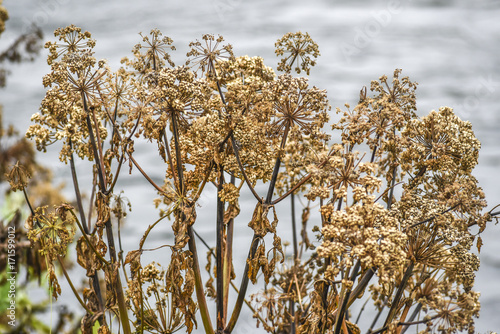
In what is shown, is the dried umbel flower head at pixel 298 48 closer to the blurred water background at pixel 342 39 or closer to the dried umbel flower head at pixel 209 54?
the dried umbel flower head at pixel 209 54

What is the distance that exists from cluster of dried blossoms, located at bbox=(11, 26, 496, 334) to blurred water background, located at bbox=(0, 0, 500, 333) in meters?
1.14

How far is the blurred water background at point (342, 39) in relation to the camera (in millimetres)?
2221

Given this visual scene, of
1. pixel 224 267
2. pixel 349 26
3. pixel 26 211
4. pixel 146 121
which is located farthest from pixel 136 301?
pixel 349 26

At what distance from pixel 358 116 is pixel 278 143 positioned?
140mm

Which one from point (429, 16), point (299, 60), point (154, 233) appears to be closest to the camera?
point (299, 60)

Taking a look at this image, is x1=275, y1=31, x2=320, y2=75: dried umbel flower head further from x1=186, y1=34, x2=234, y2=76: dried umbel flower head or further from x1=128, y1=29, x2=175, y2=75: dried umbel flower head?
x1=128, y1=29, x2=175, y2=75: dried umbel flower head

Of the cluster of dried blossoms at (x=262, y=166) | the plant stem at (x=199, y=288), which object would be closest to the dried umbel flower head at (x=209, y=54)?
the cluster of dried blossoms at (x=262, y=166)

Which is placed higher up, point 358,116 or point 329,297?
point 358,116

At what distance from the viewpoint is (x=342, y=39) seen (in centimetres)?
244

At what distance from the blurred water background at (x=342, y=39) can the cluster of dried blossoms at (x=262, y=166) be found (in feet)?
3.75

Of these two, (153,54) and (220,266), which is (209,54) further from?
(220,266)

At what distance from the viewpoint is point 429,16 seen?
240 cm

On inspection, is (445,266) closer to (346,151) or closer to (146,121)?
(346,151)

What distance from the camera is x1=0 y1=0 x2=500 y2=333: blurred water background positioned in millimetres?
2221
